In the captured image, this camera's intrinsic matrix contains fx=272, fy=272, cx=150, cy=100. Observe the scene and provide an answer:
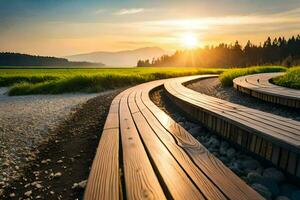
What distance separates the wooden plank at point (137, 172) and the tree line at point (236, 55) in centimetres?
4876

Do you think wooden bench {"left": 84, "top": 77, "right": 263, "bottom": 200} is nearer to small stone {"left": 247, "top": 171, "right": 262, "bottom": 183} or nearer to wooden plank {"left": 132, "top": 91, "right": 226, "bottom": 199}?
wooden plank {"left": 132, "top": 91, "right": 226, "bottom": 199}

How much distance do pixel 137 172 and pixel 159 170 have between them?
186 mm

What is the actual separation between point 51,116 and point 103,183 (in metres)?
5.02

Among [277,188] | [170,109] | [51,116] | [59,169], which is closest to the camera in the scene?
[277,188]

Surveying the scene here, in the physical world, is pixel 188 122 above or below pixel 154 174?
below

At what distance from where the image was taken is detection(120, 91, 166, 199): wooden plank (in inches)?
76.2

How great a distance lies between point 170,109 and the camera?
24.5 feet

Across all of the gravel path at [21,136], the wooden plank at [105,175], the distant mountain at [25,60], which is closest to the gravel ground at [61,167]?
the gravel path at [21,136]

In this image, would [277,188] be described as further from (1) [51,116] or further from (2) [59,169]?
(1) [51,116]

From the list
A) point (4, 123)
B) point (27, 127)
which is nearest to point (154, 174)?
point (27, 127)

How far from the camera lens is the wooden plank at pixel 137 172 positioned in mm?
1937

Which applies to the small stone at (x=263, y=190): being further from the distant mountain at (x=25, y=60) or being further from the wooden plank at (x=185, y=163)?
the distant mountain at (x=25, y=60)

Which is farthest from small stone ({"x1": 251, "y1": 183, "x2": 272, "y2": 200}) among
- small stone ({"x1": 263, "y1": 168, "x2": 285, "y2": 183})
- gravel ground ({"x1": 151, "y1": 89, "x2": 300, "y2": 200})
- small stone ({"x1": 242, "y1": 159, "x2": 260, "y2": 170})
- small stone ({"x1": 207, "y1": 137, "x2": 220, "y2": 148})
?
small stone ({"x1": 207, "y1": 137, "x2": 220, "y2": 148})

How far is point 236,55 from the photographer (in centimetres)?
8362
